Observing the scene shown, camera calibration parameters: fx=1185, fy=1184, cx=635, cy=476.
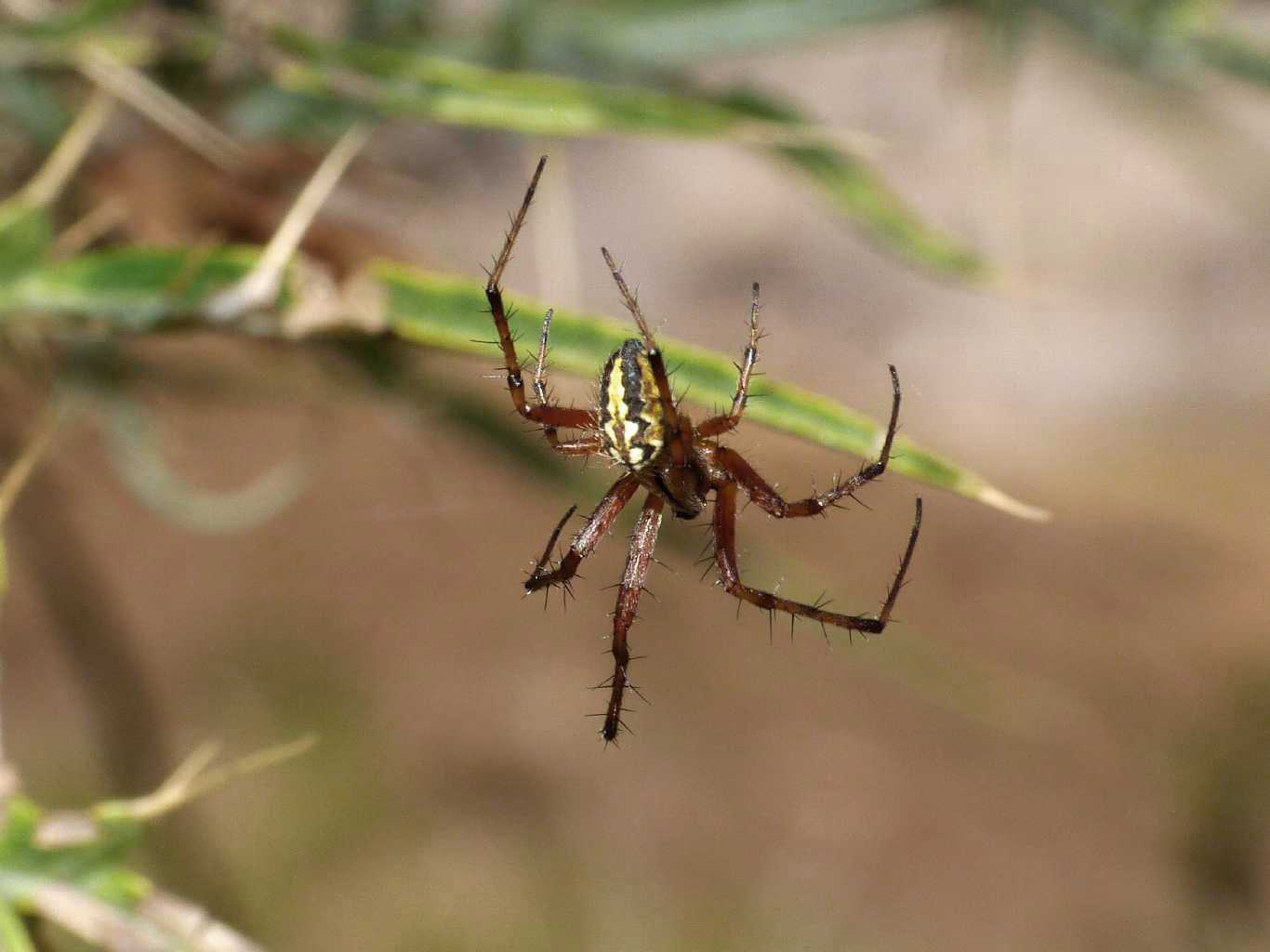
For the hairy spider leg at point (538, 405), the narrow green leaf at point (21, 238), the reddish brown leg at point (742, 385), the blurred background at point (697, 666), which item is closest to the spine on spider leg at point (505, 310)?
the hairy spider leg at point (538, 405)

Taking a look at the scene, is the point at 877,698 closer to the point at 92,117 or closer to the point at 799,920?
→ the point at 799,920

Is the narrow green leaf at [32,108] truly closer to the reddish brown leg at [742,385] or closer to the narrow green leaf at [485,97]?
the narrow green leaf at [485,97]

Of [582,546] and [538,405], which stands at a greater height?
[538,405]

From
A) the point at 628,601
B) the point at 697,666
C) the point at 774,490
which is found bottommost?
the point at 697,666

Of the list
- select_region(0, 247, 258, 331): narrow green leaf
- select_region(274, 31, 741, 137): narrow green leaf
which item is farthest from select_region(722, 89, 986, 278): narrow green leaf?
select_region(0, 247, 258, 331): narrow green leaf

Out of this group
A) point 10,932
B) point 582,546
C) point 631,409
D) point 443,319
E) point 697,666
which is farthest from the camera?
point 697,666

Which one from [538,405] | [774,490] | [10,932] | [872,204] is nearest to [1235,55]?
[872,204]

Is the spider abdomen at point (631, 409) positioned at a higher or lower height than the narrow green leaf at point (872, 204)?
lower

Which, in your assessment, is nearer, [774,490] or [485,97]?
[485,97]

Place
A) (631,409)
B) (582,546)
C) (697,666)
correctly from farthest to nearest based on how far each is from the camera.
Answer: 1. (697,666)
2. (582,546)
3. (631,409)

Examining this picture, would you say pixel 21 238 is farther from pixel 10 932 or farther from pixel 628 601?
pixel 628 601
